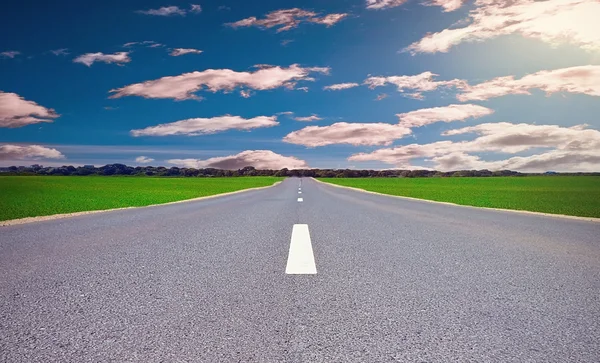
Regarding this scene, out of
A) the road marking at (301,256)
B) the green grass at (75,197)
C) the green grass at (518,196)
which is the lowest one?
the green grass at (518,196)

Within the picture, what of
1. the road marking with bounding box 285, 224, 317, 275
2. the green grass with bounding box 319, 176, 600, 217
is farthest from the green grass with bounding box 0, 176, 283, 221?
the green grass with bounding box 319, 176, 600, 217

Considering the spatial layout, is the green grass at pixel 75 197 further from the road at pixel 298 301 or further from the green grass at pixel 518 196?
the green grass at pixel 518 196

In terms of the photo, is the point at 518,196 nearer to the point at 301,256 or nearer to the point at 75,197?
the point at 75,197

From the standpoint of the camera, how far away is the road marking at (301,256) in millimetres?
4915

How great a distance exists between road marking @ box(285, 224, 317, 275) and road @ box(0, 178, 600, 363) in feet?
0.17

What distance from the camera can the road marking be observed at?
16.1 ft

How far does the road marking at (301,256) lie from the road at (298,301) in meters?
0.05

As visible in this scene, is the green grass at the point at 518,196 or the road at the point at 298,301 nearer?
the road at the point at 298,301

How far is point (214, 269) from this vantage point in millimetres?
5008

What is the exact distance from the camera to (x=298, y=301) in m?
3.69

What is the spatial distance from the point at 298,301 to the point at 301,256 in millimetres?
2110

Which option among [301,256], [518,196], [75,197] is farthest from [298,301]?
[518,196]

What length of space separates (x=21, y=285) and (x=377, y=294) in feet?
11.4

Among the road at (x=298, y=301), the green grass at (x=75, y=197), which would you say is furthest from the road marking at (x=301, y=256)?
the green grass at (x=75, y=197)
